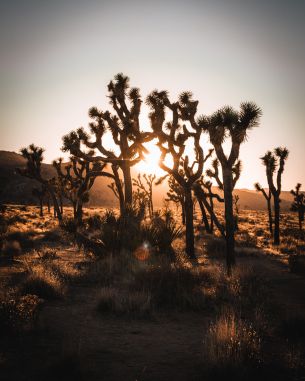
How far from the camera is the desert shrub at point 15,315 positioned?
4.40 m

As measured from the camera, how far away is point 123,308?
18.8 feet

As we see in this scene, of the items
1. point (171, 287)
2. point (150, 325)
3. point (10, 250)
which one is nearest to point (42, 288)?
point (150, 325)

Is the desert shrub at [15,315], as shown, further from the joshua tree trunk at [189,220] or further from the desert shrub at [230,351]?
the joshua tree trunk at [189,220]

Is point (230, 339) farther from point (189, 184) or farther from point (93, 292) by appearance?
point (189, 184)

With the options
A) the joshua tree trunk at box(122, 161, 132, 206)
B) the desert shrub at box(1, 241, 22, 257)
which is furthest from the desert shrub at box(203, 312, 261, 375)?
the joshua tree trunk at box(122, 161, 132, 206)

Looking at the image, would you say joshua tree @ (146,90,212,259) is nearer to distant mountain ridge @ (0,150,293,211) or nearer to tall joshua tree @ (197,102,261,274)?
tall joshua tree @ (197,102,261,274)

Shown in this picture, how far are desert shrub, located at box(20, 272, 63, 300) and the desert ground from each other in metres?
0.02

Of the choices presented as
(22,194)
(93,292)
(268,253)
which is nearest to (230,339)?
(93,292)

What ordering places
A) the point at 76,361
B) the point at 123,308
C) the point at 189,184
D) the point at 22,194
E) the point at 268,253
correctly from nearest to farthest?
the point at 76,361
the point at 123,308
the point at 189,184
the point at 268,253
the point at 22,194

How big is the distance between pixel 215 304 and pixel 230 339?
8.13 feet

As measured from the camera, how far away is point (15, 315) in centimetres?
460

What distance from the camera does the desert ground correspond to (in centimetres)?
361

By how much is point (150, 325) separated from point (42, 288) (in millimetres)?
2743

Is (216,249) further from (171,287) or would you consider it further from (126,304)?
(126,304)
